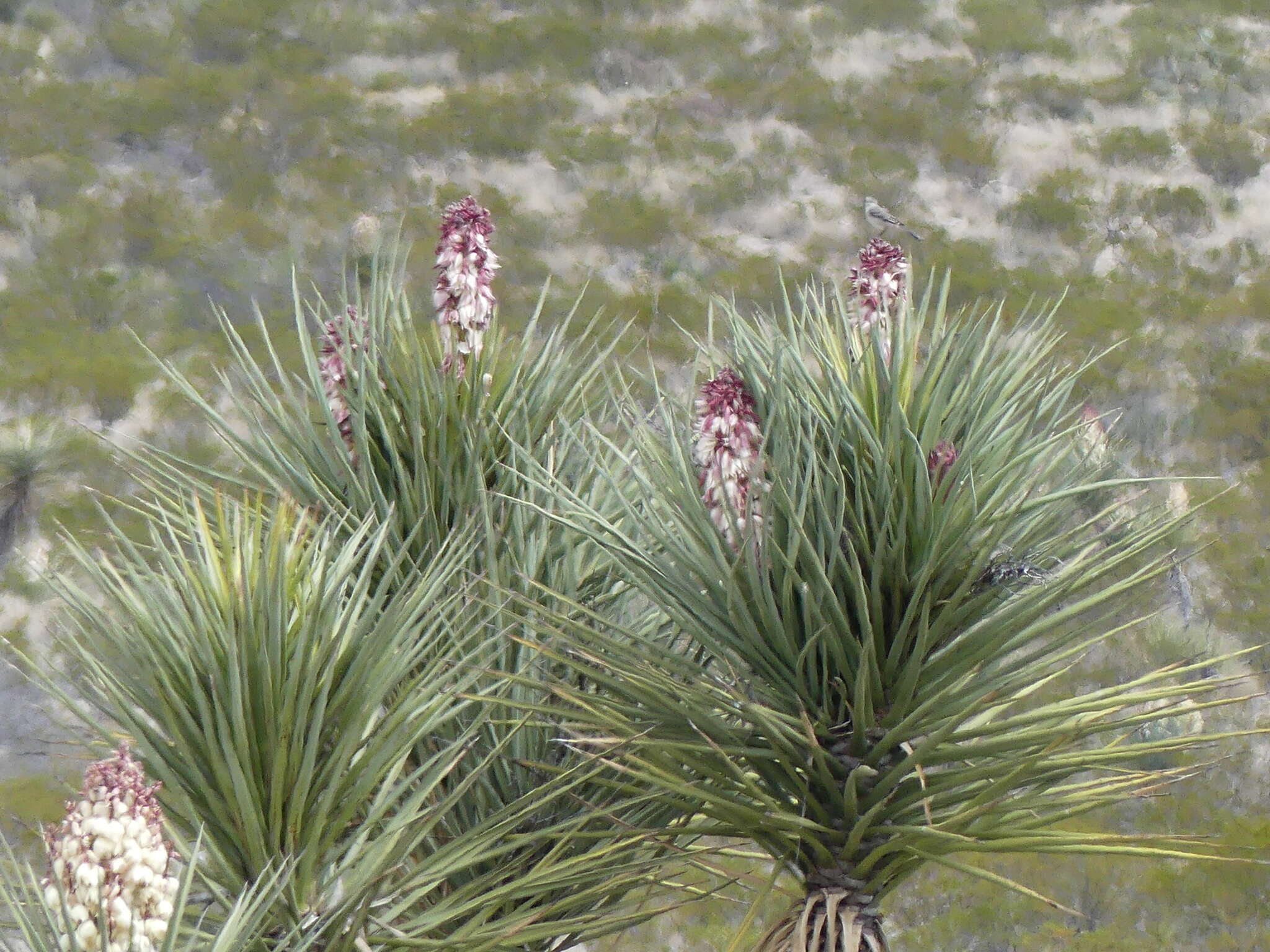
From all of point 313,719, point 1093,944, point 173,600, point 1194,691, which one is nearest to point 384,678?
point 313,719

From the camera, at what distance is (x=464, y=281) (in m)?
4.68

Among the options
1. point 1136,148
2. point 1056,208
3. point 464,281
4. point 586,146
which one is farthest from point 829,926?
point 1136,148

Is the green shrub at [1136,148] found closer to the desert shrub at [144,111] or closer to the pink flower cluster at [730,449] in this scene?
the desert shrub at [144,111]

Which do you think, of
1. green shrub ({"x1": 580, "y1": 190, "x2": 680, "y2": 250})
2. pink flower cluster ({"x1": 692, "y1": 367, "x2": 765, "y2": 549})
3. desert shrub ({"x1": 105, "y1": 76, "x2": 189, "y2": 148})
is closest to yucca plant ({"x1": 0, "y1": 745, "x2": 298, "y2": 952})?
pink flower cluster ({"x1": 692, "y1": 367, "x2": 765, "y2": 549})

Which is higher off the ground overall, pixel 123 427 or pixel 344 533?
pixel 123 427

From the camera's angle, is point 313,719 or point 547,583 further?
point 547,583

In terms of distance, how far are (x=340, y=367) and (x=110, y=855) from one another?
2.83 meters

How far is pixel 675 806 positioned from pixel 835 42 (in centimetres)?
2647

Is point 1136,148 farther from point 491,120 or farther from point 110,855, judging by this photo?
point 110,855

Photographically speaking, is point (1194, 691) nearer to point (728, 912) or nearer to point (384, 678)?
point (384, 678)

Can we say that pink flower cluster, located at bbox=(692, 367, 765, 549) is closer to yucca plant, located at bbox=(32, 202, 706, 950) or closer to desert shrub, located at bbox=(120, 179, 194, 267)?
yucca plant, located at bbox=(32, 202, 706, 950)

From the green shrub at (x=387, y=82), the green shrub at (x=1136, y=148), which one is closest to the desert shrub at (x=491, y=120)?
the green shrub at (x=387, y=82)

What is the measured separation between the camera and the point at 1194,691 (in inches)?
141

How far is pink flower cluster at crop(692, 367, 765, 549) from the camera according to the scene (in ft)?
11.5
